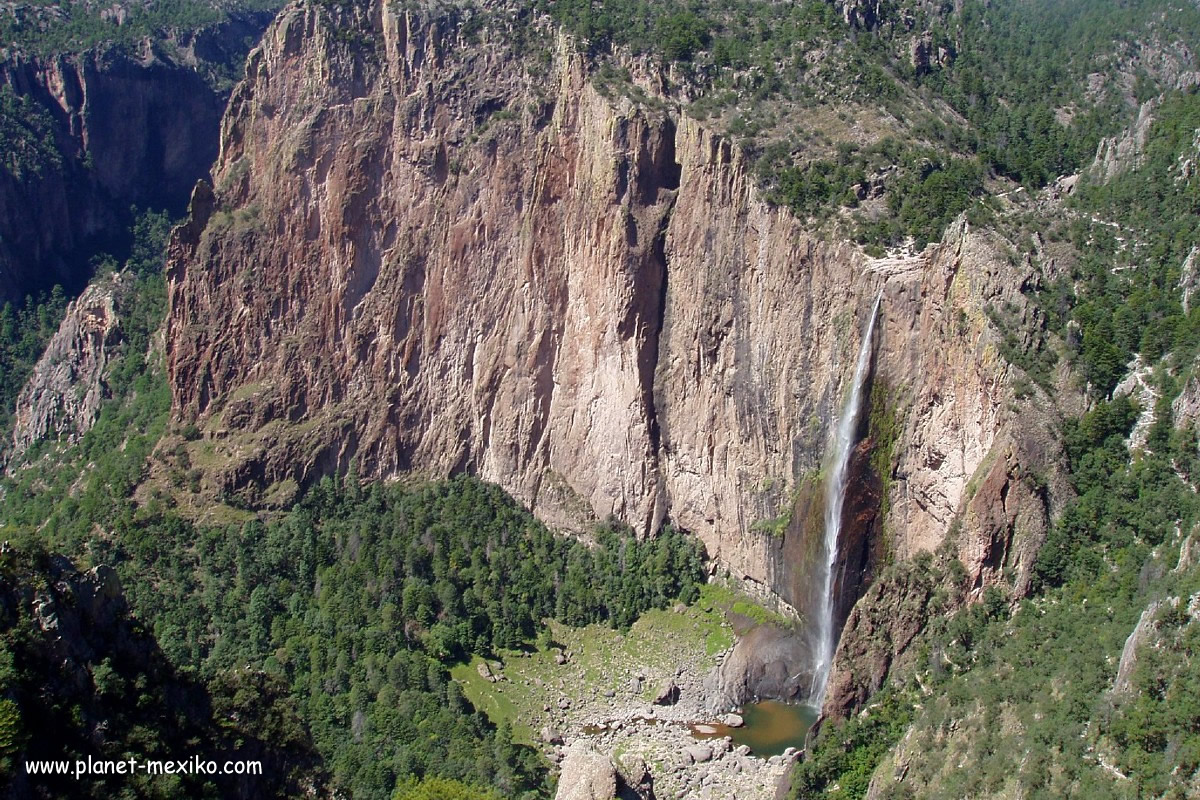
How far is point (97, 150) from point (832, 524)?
80424 millimetres

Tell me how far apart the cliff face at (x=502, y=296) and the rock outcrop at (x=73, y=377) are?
1436cm

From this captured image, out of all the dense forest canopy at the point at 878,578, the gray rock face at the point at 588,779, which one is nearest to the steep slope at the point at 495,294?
the dense forest canopy at the point at 878,578

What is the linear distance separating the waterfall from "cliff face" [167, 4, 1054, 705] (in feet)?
3.44

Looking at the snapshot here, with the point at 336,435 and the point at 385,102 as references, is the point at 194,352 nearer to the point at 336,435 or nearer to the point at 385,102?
the point at 336,435

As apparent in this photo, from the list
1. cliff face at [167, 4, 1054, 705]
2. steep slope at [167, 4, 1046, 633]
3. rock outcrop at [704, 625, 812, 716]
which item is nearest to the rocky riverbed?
rock outcrop at [704, 625, 812, 716]

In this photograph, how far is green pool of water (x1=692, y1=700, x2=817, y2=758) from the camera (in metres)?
58.3

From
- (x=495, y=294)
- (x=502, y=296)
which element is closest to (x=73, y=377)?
(x=495, y=294)

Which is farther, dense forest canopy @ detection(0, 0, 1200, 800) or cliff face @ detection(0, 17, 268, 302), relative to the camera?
cliff face @ detection(0, 17, 268, 302)

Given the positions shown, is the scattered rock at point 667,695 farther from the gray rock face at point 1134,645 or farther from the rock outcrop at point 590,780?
the gray rock face at point 1134,645

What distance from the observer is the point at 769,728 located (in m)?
59.6

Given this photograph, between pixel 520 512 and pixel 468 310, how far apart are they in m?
11.8

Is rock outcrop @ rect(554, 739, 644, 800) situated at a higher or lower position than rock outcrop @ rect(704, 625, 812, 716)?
higher

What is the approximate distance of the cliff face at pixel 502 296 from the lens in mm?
64938

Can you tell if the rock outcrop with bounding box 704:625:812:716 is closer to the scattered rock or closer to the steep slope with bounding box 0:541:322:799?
the scattered rock
